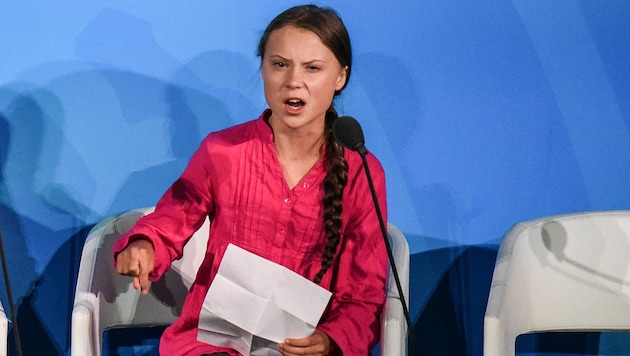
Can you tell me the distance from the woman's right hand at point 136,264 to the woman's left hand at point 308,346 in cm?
27

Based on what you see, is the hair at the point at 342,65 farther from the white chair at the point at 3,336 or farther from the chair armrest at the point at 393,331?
the white chair at the point at 3,336

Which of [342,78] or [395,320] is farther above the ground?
[342,78]

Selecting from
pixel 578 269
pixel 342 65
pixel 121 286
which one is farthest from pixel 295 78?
pixel 578 269

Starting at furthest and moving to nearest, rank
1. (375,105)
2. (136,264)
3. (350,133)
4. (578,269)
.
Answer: (375,105), (578,269), (136,264), (350,133)

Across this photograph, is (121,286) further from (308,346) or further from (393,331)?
(393,331)

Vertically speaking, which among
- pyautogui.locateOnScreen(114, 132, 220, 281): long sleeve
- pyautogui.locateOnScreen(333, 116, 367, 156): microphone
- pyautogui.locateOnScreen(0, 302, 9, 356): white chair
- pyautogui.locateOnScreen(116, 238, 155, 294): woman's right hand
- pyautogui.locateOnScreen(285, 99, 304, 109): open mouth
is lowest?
pyautogui.locateOnScreen(0, 302, 9, 356): white chair

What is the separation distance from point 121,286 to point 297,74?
0.65m

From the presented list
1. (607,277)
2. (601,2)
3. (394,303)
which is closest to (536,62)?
(601,2)

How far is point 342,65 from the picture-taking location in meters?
1.82

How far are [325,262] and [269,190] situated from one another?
174mm

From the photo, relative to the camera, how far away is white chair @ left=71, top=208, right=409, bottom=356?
5.88 feet

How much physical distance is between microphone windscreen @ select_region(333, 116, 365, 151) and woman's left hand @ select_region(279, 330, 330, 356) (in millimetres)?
439

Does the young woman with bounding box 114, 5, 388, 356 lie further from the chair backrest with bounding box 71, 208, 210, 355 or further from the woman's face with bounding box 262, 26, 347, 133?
the chair backrest with bounding box 71, 208, 210, 355

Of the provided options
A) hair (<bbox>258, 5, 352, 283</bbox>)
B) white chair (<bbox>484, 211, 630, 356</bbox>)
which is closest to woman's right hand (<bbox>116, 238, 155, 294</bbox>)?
hair (<bbox>258, 5, 352, 283</bbox>)
